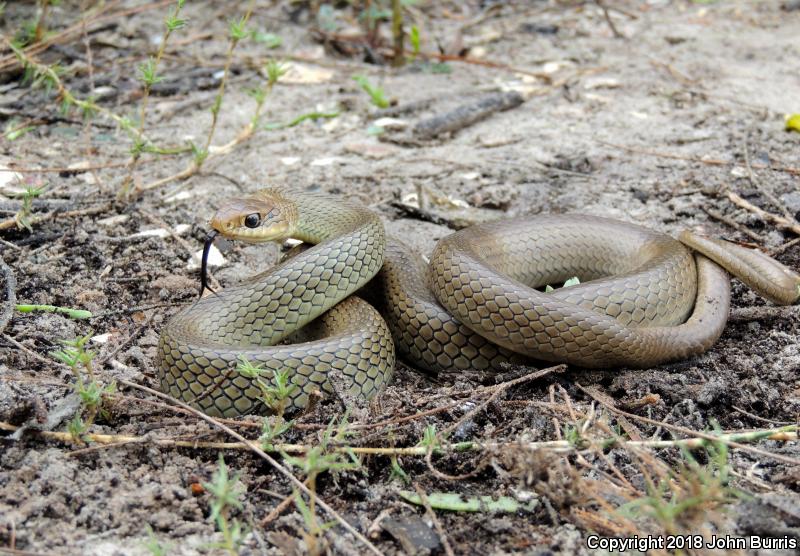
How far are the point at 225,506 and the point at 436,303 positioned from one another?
1701mm

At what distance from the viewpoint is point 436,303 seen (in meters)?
4.15

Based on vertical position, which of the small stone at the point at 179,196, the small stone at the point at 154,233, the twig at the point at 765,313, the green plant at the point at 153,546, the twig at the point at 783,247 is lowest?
the small stone at the point at 154,233

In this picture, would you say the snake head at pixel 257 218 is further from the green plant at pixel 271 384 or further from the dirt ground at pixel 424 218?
the green plant at pixel 271 384

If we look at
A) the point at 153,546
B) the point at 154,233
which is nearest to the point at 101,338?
the point at 154,233

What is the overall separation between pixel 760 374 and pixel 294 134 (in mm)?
4128

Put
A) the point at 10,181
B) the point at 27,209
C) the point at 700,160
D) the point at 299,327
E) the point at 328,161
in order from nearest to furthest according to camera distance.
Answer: the point at 299,327 < the point at 27,209 < the point at 10,181 < the point at 700,160 < the point at 328,161

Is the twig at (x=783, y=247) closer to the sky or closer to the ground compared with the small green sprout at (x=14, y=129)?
closer to the sky

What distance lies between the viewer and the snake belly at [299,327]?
3.51 metres

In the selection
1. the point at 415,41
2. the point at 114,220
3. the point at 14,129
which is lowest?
the point at 114,220

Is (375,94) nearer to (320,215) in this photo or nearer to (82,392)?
(320,215)

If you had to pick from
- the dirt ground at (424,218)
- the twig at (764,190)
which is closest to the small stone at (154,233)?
the dirt ground at (424,218)

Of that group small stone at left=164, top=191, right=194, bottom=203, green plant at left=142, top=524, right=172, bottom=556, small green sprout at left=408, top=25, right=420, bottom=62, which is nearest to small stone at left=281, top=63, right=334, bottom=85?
small green sprout at left=408, top=25, right=420, bottom=62

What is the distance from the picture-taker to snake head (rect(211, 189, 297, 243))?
4.18 meters

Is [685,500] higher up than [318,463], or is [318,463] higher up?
[685,500]
